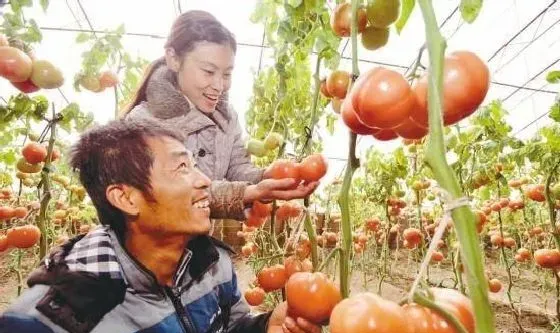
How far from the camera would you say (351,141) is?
917mm

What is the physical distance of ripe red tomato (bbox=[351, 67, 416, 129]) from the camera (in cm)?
72

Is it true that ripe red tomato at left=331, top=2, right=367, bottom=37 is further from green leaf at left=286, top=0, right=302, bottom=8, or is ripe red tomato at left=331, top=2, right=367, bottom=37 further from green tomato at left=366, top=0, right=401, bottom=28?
green leaf at left=286, top=0, right=302, bottom=8

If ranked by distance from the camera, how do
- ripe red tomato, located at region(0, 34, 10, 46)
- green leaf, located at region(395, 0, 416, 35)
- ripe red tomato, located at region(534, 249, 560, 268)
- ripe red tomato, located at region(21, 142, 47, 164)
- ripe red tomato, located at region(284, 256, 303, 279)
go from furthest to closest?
1. ripe red tomato, located at region(534, 249, 560, 268)
2. ripe red tomato, located at region(21, 142, 47, 164)
3. ripe red tomato, located at region(0, 34, 10, 46)
4. ripe red tomato, located at region(284, 256, 303, 279)
5. green leaf, located at region(395, 0, 416, 35)

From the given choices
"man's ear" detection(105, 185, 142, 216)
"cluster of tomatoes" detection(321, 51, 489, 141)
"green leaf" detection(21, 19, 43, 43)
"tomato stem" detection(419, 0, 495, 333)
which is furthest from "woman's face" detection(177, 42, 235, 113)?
"tomato stem" detection(419, 0, 495, 333)

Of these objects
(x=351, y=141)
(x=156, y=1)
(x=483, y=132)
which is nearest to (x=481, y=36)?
(x=483, y=132)

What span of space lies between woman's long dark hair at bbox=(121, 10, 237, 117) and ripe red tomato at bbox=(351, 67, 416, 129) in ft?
4.18

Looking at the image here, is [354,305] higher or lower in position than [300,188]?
lower

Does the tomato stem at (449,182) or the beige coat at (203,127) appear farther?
the beige coat at (203,127)

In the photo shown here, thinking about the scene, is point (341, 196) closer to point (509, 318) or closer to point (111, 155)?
point (111, 155)

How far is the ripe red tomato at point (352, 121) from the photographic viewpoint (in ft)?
2.82

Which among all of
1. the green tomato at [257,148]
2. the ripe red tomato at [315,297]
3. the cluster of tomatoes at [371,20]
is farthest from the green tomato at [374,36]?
the green tomato at [257,148]

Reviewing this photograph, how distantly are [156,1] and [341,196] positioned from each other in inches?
226

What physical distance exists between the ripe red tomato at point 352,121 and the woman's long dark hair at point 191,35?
3.85ft

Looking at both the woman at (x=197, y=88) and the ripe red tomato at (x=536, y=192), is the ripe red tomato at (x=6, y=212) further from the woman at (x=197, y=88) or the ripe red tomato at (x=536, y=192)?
the ripe red tomato at (x=536, y=192)
